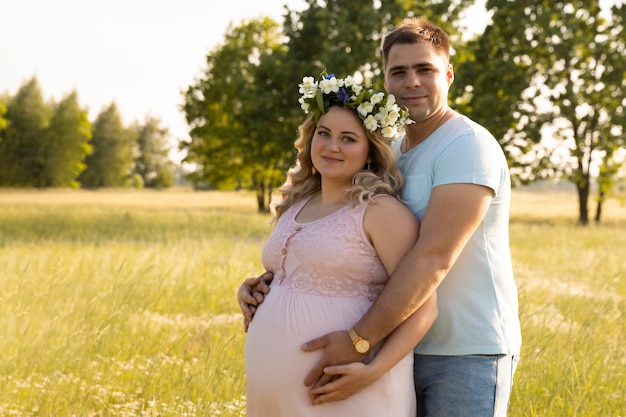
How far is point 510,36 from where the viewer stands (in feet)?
83.6

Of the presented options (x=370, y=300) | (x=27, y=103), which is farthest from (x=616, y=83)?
(x=27, y=103)

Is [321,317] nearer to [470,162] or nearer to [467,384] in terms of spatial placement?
[467,384]

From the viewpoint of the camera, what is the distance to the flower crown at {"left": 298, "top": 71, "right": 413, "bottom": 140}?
2.98 metres

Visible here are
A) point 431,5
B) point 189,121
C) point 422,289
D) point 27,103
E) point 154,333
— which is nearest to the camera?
point 422,289

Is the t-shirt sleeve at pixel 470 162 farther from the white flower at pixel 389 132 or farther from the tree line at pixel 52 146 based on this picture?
the tree line at pixel 52 146

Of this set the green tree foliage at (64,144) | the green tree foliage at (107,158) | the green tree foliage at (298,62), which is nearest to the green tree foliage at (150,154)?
the green tree foliage at (107,158)

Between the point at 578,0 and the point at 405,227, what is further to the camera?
the point at 578,0

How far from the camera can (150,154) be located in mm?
84312

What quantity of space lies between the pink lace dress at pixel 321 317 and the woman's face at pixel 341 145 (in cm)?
21

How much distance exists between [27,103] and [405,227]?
62824mm

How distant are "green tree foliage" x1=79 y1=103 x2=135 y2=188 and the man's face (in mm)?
70833

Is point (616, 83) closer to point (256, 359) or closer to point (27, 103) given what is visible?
point (256, 359)

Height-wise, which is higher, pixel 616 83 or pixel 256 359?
pixel 616 83

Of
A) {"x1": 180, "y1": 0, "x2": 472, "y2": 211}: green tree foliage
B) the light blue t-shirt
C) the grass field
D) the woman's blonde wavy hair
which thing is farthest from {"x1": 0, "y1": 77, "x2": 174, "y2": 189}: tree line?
the light blue t-shirt
